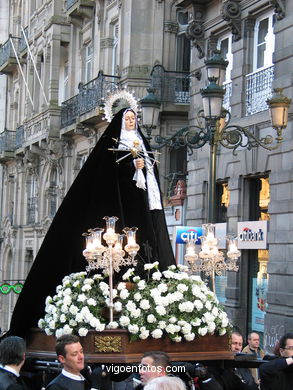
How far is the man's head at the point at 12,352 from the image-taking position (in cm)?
767

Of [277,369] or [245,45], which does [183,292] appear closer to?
[277,369]

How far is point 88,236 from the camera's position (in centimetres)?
908

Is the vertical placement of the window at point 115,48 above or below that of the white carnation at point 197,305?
above

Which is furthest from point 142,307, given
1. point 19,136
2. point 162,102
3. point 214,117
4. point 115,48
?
point 19,136

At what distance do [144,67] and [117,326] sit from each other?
19721mm

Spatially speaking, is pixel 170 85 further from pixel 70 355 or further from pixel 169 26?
pixel 70 355

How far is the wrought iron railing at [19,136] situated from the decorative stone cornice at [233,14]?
66.7 feet

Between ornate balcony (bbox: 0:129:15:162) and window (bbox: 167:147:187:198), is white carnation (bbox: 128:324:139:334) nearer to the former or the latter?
window (bbox: 167:147:187:198)

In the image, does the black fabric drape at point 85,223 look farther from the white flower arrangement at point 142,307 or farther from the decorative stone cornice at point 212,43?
the decorative stone cornice at point 212,43

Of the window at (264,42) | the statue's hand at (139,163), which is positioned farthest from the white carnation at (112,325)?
the window at (264,42)

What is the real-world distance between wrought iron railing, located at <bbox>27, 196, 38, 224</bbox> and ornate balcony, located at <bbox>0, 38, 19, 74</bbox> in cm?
623

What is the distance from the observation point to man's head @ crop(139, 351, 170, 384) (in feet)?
23.4

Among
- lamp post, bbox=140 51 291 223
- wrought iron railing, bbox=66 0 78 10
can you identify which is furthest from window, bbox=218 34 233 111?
A: wrought iron railing, bbox=66 0 78 10

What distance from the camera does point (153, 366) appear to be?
7.18 m
